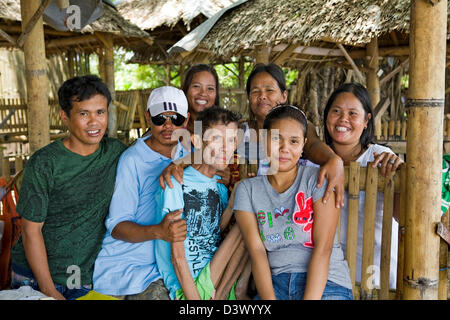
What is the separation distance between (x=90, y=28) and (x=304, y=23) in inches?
145

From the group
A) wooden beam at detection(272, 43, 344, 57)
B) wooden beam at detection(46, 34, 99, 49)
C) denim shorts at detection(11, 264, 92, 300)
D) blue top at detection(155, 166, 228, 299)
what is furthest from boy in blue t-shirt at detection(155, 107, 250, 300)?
wooden beam at detection(46, 34, 99, 49)

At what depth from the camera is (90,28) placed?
6867 mm

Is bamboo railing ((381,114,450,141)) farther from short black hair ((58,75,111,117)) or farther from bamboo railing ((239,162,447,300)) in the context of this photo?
short black hair ((58,75,111,117))

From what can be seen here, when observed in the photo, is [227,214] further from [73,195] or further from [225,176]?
[73,195]

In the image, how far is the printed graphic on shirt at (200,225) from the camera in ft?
7.92

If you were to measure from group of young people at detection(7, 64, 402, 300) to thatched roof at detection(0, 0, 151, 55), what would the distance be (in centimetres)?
455

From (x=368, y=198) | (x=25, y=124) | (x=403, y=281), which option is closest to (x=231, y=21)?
(x=368, y=198)

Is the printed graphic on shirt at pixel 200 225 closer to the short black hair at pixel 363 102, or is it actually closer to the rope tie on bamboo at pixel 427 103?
the short black hair at pixel 363 102

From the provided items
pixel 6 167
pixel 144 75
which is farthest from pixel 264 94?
pixel 144 75

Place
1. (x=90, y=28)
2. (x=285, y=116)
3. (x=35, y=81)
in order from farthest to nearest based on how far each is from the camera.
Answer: (x=90, y=28) < (x=35, y=81) < (x=285, y=116)

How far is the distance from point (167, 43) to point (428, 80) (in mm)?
8614

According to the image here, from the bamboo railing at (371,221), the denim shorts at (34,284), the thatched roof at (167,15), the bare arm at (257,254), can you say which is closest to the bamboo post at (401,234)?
the bamboo railing at (371,221)
